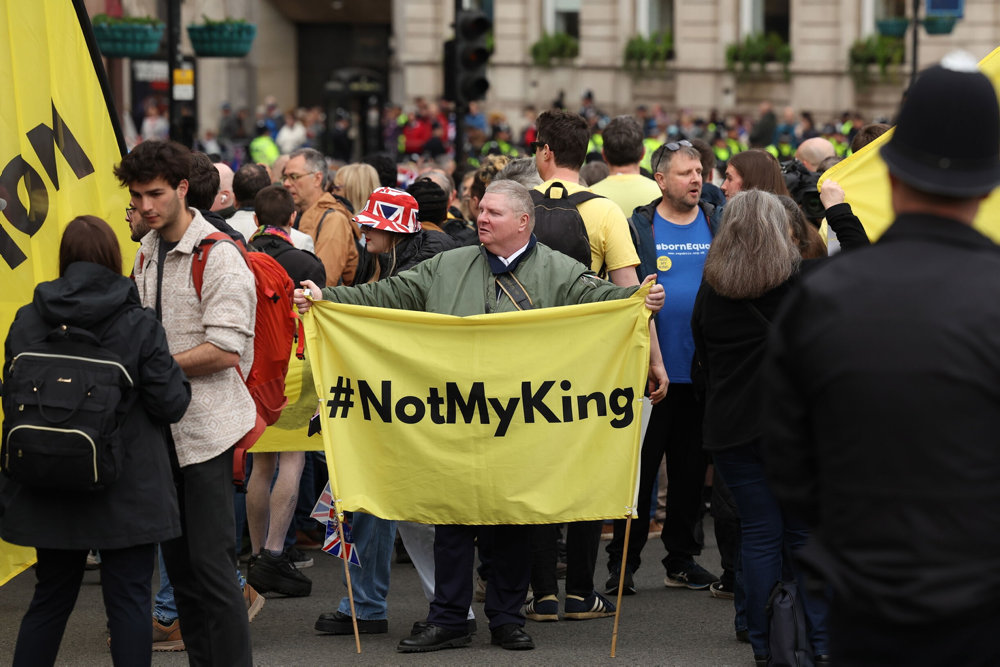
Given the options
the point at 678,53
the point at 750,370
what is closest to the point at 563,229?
the point at 750,370

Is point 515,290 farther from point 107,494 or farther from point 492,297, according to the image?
point 107,494

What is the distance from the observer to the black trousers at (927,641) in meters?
2.98

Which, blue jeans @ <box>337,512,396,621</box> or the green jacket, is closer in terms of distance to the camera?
the green jacket

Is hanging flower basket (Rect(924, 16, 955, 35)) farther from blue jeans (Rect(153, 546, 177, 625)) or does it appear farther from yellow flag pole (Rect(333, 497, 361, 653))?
blue jeans (Rect(153, 546, 177, 625))

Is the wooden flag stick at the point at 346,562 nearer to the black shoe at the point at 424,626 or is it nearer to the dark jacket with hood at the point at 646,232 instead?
the black shoe at the point at 424,626

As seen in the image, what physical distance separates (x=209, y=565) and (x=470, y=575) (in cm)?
156

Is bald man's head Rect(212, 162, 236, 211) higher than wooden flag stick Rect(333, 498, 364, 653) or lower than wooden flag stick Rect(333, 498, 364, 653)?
higher

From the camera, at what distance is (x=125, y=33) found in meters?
15.5

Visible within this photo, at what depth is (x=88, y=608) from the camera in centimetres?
741

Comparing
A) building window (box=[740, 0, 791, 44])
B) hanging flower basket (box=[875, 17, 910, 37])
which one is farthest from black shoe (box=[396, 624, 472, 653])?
building window (box=[740, 0, 791, 44])

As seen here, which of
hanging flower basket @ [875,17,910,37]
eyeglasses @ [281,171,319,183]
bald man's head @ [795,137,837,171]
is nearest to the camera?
eyeglasses @ [281,171,319,183]

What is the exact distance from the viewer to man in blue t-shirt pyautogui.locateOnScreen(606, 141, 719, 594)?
7590 mm

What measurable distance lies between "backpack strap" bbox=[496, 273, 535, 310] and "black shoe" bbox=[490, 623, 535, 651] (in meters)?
1.40

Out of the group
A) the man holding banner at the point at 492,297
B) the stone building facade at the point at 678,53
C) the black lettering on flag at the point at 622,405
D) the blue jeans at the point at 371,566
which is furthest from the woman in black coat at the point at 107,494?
the stone building facade at the point at 678,53
